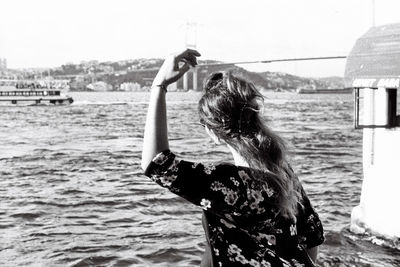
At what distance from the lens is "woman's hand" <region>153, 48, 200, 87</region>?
2.47m

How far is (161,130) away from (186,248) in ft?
27.3

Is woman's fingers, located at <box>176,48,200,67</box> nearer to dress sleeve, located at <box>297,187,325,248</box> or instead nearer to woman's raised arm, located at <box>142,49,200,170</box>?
woman's raised arm, located at <box>142,49,200,170</box>

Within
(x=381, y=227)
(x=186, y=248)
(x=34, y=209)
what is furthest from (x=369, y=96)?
(x=34, y=209)

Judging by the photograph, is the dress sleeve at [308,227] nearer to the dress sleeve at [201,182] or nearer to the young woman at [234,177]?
the young woman at [234,177]

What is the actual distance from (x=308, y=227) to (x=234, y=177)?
50 cm

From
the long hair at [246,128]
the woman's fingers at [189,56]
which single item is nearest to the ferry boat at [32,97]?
the woman's fingers at [189,56]

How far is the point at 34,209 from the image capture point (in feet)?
47.6

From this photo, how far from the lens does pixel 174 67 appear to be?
2506 mm

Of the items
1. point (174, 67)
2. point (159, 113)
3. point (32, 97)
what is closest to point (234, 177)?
point (159, 113)

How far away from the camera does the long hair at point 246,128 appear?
8.03ft

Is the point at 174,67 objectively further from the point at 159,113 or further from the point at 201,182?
the point at 201,182

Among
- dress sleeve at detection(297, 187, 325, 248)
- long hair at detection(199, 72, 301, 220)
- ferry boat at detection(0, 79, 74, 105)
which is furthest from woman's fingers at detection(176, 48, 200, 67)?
ferry boat at detection(0, 79, 74, 105)

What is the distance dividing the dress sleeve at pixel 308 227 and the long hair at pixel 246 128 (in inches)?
5.4

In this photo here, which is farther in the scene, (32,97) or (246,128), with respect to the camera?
(32,97)
